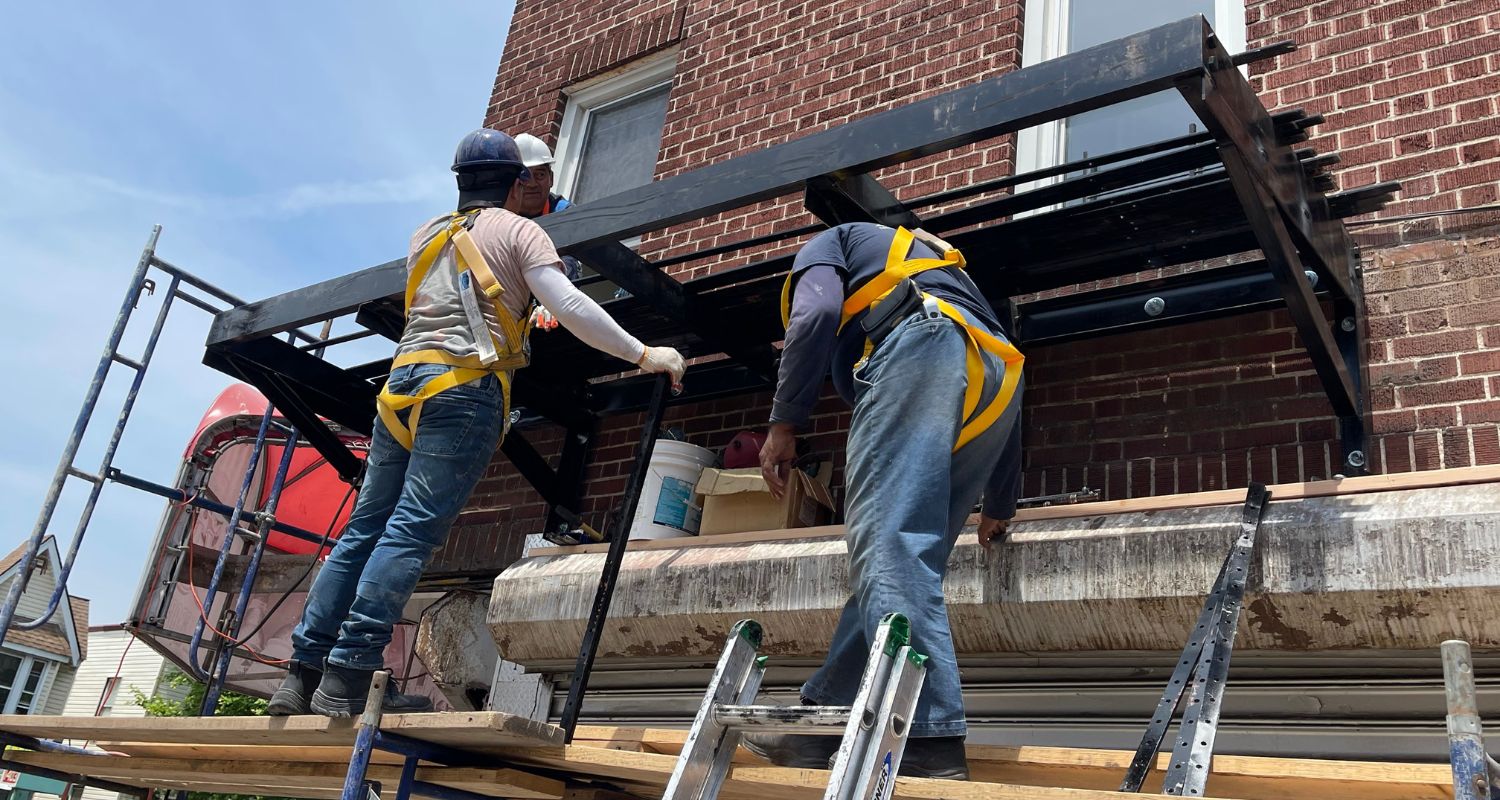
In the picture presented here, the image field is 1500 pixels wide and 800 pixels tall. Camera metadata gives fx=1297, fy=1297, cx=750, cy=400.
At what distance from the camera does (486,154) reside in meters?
4.47

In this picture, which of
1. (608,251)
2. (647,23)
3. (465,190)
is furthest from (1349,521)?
(647,23)

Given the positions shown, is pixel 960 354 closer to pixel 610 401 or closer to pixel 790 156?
pixel 790 156

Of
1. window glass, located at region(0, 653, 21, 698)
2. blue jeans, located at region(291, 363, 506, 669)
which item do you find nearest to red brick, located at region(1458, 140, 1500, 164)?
blue jeans, located at region(291, 363, 506, 669)

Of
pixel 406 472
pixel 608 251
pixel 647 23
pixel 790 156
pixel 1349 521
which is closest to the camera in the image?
pixel 1349 521

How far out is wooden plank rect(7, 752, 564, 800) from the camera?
3924 mm

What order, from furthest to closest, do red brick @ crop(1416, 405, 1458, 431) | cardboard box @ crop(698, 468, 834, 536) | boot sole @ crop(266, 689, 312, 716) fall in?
1. cardboard box @ crop(698, 468, 834, 536)
2. red brick @ crop(1416, 405, 1458, 431)
3. boot sole @ crop(266, 689, 312, 716)

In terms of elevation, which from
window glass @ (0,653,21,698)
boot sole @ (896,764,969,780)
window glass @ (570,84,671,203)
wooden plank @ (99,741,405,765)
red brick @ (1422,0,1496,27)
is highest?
window glass @ (570,84,671,203)

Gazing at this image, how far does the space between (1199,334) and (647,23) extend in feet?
15.2

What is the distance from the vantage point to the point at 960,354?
3.46 meters

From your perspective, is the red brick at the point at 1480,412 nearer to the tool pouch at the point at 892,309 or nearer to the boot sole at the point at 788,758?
the tool pouch at the point at 892,309

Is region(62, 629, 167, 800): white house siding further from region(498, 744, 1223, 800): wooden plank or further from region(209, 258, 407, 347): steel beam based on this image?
region(498, 744, 1223, 800): wooden plank

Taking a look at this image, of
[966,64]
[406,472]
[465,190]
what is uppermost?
[966,64]

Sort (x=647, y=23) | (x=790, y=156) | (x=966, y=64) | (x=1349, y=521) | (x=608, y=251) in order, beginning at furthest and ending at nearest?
(x=647, y=23)
(x=966, y=64)
(x=608, y=251)
(x=790, y=156)
(x=1349, y=521)

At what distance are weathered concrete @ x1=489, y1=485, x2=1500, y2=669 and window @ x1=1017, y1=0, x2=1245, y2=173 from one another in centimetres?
227
